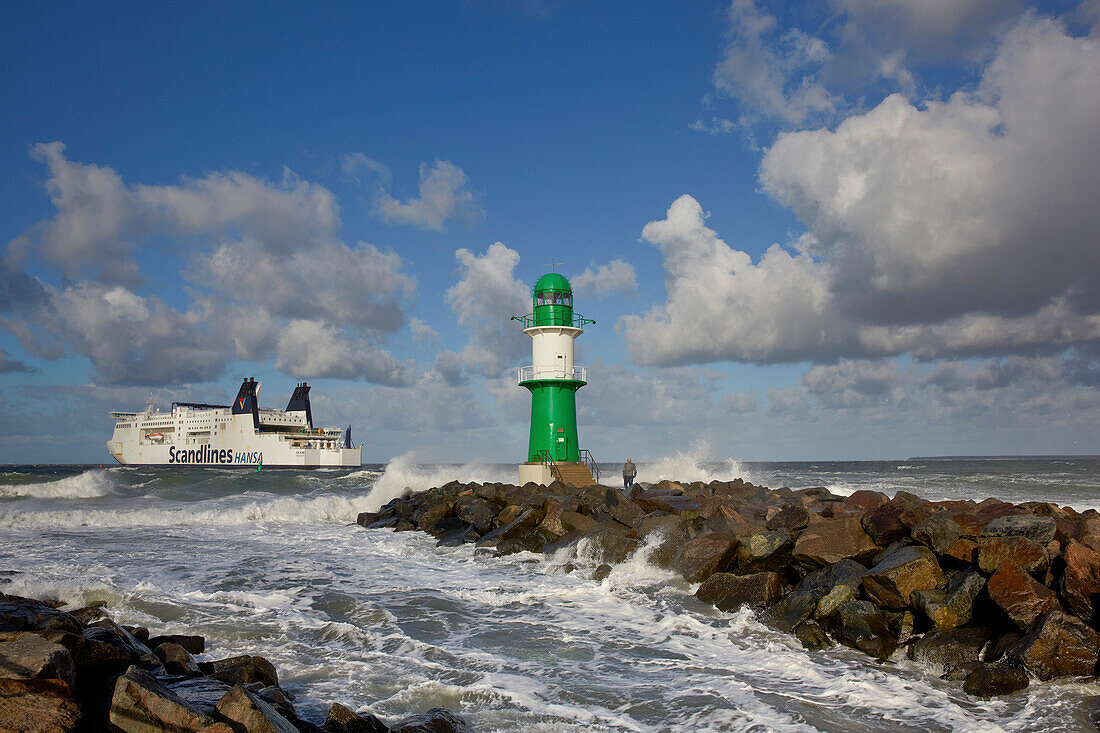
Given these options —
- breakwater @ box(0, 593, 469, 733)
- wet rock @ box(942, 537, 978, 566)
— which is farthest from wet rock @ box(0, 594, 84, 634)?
wet rock @ box(942, 537, 978, 566)

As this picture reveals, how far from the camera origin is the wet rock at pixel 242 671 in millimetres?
4547

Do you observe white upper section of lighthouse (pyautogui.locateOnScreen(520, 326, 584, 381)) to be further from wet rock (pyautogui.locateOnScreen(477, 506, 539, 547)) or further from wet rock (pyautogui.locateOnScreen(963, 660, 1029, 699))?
wet rock (pyautogui.locateOnScreen(963, 660, 1029, 699))

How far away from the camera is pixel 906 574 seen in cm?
621

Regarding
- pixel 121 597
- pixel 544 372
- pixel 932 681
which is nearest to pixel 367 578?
pixel 121 597

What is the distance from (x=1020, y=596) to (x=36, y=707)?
22.2ft

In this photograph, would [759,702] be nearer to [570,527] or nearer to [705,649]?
[705,649]

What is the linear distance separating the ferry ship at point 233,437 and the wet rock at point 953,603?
5536 centimetres

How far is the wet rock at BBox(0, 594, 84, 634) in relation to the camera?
4652 mm

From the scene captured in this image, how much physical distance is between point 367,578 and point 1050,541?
822 cm

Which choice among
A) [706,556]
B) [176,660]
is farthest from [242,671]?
[706,556]

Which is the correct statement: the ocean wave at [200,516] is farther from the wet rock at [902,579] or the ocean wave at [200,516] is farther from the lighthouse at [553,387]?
the wet rock at [902,579]

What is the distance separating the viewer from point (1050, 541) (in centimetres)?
633

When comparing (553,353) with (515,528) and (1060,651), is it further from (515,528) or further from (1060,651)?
(1060,651)

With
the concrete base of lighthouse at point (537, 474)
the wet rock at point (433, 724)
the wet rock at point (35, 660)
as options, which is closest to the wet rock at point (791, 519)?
the wet rock at point (433, 724)
